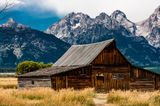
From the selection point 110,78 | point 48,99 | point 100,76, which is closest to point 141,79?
point 110,78

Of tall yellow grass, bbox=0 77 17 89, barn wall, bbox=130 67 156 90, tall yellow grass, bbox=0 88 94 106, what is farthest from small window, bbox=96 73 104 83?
tall yellow grass, bbox=0 88 94 106

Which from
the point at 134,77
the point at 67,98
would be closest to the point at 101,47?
the point at 134,77

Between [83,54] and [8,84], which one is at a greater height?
[83,54]

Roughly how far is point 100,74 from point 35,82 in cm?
845

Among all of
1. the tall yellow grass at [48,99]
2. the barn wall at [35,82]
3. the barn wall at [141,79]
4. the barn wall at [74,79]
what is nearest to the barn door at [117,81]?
the barn wall at [141,79]

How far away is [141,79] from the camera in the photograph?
58.3m

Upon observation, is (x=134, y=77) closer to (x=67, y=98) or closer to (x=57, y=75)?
(x=57, y=75)

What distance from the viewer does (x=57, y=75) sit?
171 ft

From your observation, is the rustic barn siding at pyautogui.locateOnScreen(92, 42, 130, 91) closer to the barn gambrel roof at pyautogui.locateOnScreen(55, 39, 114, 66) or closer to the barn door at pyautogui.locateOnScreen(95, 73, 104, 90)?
the barn door at pyautogui.locateOnScreen(95, 73, 104, 90)

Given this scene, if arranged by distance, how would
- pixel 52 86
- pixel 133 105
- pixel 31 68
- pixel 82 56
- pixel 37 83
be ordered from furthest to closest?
pixel 31 68 < pixel 82 56 < pixel 37 83 < pixel 52 86 < pixel 133 105

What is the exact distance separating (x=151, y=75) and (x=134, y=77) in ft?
7.92

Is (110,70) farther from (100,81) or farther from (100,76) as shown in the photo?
(100,81)

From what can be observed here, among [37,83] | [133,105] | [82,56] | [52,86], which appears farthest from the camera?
[82,56]

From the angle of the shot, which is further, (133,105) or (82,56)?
(82,56)
